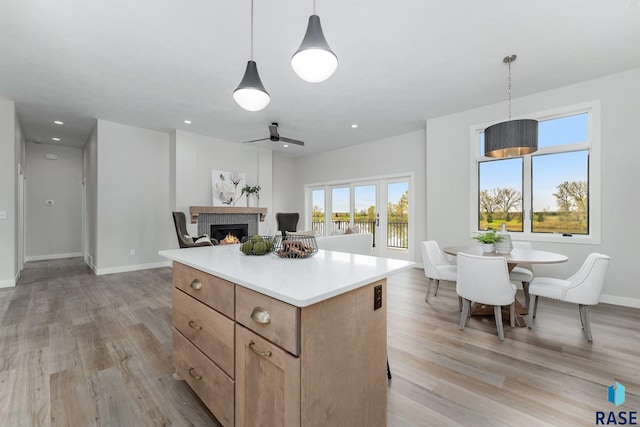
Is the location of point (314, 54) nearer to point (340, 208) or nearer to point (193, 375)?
point (193, 375)

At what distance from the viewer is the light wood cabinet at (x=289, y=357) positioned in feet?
3.09

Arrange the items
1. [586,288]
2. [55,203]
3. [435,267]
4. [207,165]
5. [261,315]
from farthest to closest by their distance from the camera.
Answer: [55,203] < [207,165] < [435,267] < [586,288] < [261,315]

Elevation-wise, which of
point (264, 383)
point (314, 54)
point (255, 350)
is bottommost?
point (264, 383)

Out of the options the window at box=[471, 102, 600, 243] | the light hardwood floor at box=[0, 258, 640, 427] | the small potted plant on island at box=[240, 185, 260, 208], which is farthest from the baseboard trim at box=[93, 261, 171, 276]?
the window at box=[471, 102, 600, 243]

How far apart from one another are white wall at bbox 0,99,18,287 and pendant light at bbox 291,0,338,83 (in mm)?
5149

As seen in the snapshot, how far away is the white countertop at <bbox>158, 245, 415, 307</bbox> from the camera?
948 mm

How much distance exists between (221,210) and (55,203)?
426 centimetres

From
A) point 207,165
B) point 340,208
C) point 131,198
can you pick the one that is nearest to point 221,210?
point 207,165

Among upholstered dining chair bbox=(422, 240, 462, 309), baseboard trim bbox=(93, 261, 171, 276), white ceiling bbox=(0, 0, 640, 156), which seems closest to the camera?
white ceiling bbox=(0, 0, 640, 156)

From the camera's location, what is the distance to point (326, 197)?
7543 millimetres

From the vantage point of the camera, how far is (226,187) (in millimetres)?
6223

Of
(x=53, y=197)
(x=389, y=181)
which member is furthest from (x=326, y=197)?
(x=53, y=197)

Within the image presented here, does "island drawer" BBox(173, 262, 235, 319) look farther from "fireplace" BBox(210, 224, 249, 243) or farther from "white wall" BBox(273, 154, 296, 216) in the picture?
"white wall" BBox(273, 154, 296, 216)

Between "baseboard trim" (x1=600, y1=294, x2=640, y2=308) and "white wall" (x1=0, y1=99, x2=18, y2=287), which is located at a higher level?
"white wall" (x1=0, y1=99, x2=18, y2=287)
